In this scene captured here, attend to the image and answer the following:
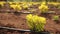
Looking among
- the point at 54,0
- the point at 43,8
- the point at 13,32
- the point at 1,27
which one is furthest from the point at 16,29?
the point at 54,0

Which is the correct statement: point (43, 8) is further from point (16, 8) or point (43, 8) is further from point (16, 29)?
point (16, 29)

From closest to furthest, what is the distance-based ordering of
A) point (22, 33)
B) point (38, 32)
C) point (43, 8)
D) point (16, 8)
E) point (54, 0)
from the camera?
point (38, 32) < point (22, 33) < point (43, 8) < point (16, 8) < point (54, 0)

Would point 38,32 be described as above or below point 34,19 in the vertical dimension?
below

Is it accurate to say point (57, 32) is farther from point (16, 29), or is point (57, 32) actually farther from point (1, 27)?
point (1, 27)

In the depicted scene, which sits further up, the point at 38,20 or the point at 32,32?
the point at 38,20

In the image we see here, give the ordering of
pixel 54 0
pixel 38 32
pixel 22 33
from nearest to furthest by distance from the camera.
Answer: pixel 38 32
pixel 22 33
pixel 54 0

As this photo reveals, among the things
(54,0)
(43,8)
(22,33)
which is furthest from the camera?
(54,0)

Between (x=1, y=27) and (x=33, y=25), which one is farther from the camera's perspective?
(x=1, y=27)

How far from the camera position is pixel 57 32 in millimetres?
8102

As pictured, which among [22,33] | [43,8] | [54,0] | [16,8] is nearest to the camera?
[22,33]

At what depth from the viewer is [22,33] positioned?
773 cm

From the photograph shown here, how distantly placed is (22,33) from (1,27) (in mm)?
1149

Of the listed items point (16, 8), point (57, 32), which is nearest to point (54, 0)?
point (16, 8)

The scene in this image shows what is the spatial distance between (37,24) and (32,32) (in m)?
0.40
